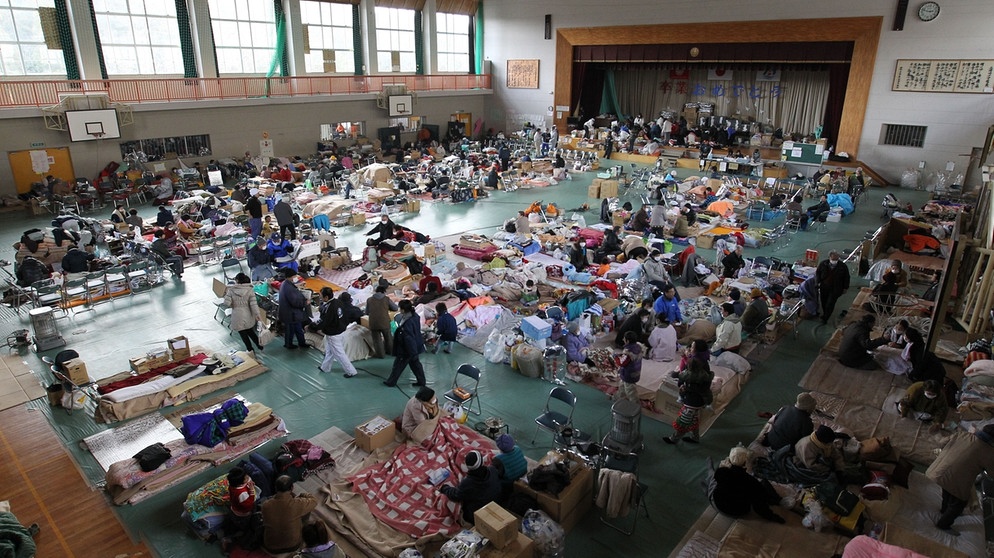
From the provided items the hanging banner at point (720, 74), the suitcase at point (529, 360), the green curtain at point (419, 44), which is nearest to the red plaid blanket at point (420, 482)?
the suitcase at point (529, 360)

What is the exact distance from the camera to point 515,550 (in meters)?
5.97

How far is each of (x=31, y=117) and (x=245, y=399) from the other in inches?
701

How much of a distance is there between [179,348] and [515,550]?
7.13 metres

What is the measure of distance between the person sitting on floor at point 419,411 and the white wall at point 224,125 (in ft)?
66.3

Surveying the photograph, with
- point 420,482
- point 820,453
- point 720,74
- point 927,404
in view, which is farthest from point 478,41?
point 820,453

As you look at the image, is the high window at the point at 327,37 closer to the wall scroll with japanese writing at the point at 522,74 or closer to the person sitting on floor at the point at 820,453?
the wall scroll with japanese writing at the point at 522,74

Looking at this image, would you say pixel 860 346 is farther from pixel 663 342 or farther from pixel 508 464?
pixel 508 464

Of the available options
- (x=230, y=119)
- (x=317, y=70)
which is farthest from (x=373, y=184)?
(x=317, y=70)

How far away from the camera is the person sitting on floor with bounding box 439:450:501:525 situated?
6.58 meters

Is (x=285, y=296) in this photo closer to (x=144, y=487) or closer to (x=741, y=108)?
(x=144, y=487)

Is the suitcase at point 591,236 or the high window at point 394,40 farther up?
the high window at point 394,40

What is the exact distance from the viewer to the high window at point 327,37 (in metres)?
29.1

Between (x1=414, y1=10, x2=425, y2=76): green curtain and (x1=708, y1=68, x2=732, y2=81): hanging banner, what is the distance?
51.5 ft

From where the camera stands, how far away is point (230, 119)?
84.9 ft
